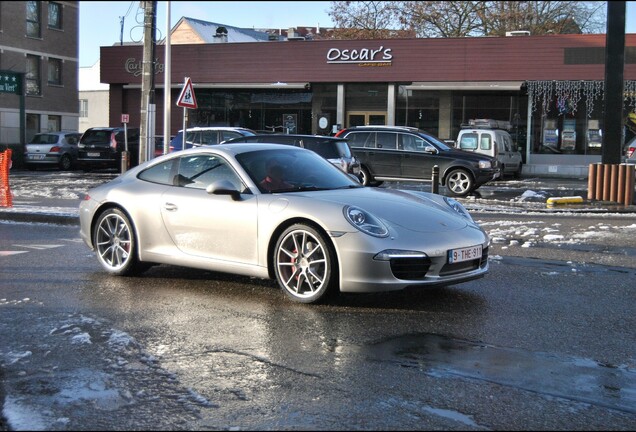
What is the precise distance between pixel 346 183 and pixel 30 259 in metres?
4.01

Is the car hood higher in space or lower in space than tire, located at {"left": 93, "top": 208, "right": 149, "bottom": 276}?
higher

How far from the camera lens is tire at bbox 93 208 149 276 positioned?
25.1 ft

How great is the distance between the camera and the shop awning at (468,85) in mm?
30828

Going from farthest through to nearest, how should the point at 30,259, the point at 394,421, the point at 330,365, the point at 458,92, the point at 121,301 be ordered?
the point at 458,92
the point at 30,259
the point at 121,301
the point at 330,365
the point at 394,421

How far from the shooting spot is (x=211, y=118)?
1431 inches

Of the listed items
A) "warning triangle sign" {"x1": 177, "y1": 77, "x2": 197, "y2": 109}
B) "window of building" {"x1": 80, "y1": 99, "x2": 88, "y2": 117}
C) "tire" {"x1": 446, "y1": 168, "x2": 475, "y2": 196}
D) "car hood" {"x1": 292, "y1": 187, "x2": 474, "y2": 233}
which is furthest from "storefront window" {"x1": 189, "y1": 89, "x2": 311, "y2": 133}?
"window of building" {"x1": 80, "y1": 99, "x2": 88, "y2": 117}

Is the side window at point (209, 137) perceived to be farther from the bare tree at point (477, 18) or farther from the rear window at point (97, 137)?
the bare tree at point (477, 18)

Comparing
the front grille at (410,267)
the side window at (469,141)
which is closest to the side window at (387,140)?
the side window at (469,141)

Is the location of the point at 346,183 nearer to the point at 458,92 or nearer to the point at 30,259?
the point at 30,259

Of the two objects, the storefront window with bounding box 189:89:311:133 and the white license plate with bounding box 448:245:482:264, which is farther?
the storefront window with bounding box 189:89:311:133

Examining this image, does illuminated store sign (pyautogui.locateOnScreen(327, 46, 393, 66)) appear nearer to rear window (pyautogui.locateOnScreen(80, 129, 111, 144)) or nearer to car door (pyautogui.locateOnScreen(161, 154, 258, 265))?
rear window (pyautogui.locateOnScreen(80, 129, 111, 144))

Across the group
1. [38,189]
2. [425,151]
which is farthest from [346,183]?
[38,189]

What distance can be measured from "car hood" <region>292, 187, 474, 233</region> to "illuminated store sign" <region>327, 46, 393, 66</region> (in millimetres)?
25985

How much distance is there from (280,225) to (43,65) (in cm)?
3936
